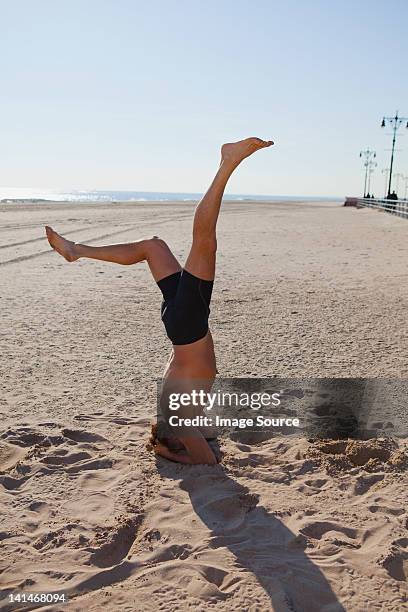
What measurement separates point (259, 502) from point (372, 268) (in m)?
8.92

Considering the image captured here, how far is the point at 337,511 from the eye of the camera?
3211 millimetres

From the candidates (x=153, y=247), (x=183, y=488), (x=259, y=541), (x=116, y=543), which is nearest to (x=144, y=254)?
(x=153, y=247)

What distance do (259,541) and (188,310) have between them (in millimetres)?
1424

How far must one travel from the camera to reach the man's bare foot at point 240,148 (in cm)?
384

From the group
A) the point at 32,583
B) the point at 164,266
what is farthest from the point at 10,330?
the point at 32,583

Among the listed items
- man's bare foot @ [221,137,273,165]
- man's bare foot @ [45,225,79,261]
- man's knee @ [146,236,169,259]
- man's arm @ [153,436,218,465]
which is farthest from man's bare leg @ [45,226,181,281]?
man's arm @ [153,436,218,465]

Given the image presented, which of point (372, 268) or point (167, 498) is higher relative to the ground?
point (372, 268)

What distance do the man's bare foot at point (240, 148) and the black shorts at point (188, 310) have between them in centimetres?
80

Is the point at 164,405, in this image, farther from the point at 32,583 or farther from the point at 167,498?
the point at 32,583

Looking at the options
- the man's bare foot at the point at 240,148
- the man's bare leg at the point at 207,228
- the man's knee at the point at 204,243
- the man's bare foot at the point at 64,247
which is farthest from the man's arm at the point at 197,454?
the man's bare foot at the point at 240,148

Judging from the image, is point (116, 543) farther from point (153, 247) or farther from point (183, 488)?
point (153, 247)

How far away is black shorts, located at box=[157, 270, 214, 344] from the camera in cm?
371

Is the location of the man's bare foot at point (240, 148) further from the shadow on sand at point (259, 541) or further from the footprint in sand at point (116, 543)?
the footprint in sand at point (116, 543)

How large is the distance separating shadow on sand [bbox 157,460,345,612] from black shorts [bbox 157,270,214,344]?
0.83 meters
